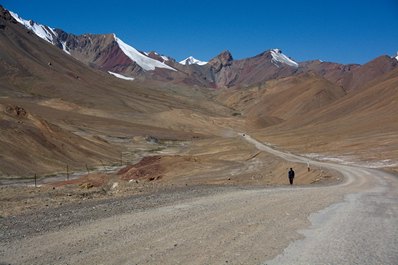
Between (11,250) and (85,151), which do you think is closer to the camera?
(11,250)

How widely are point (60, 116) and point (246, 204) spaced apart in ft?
443

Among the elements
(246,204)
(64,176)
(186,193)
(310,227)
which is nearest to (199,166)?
(64,176)

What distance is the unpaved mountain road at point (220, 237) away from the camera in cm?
1104

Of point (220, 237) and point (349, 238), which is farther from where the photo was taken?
point (349, 238)

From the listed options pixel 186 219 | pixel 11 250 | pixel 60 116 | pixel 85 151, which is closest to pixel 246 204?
pixel 186 219

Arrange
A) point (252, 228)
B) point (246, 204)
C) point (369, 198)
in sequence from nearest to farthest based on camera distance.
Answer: point (252, 228) < point (246, 204) < point (369, 198)

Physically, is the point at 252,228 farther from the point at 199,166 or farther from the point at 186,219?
the point at 199,166

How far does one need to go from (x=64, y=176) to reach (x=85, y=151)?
18.9 metres

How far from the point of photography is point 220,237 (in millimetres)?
12844

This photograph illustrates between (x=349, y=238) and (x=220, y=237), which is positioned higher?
(x=220, y=237)

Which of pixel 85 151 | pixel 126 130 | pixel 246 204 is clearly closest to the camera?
pixel 246 204

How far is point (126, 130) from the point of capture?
14162 centimetres

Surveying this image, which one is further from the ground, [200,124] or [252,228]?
[200,124]

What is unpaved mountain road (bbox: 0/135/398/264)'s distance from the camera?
1104 cm
